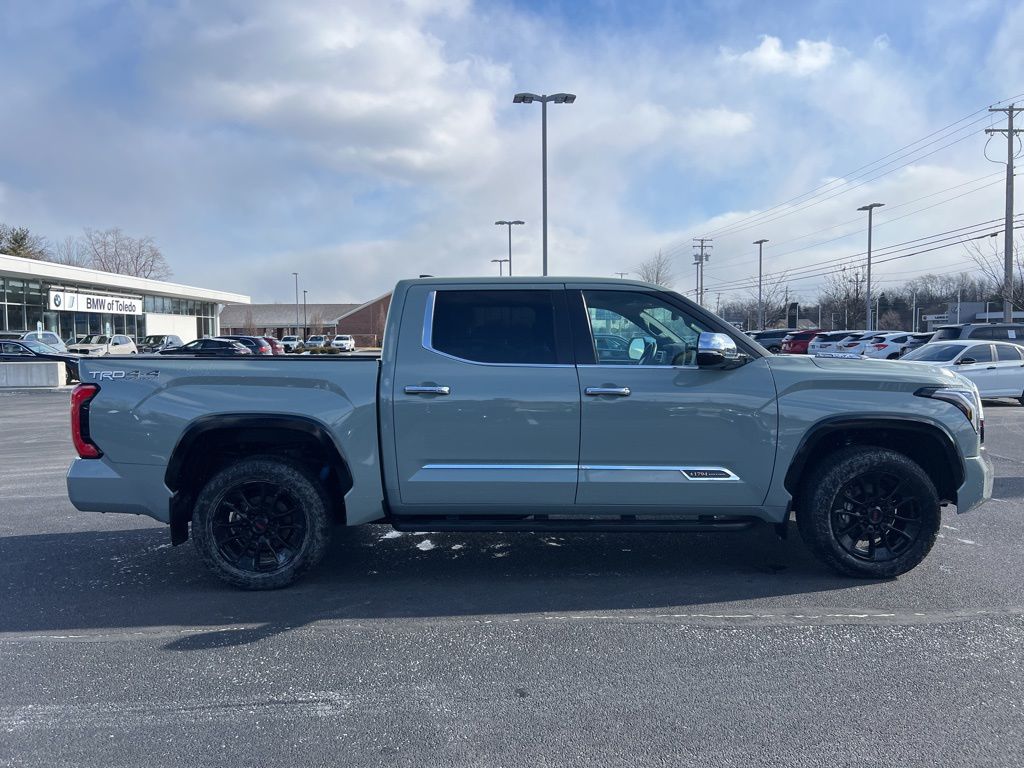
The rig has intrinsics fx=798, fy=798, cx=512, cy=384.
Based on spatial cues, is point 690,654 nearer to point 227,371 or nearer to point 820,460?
point 820,460

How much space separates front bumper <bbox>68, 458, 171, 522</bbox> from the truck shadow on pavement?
1.98 feet

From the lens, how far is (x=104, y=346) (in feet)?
120

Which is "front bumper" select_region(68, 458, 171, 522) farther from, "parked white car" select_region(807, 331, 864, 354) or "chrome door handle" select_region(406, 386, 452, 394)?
"parked white car" select_region(807, 331, 864, 354)

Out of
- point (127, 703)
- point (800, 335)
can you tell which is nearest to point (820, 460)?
point (127, 703)

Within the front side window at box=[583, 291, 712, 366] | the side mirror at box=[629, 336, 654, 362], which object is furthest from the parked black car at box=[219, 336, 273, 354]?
the side mirror at box=[629, 336, 654, 362]

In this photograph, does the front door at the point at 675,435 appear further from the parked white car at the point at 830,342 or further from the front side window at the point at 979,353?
the parked white car at the point at 830,342

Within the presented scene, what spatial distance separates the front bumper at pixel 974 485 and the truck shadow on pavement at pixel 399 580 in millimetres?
839

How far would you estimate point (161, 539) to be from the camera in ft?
21.0

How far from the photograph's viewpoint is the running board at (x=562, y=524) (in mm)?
5047

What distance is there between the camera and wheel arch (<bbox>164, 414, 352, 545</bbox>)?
492cm

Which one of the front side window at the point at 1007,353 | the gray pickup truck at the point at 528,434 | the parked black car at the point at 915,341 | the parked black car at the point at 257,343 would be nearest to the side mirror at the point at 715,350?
the gray pickup truck at the point at 528,434

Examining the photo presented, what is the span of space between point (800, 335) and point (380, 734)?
4131 centimetres

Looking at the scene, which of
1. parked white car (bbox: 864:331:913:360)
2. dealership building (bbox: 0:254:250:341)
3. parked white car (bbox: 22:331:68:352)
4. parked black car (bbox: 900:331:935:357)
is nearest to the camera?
parked black car (bbox: 900:331:935:357)

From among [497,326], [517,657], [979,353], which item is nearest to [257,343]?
[979,353]
